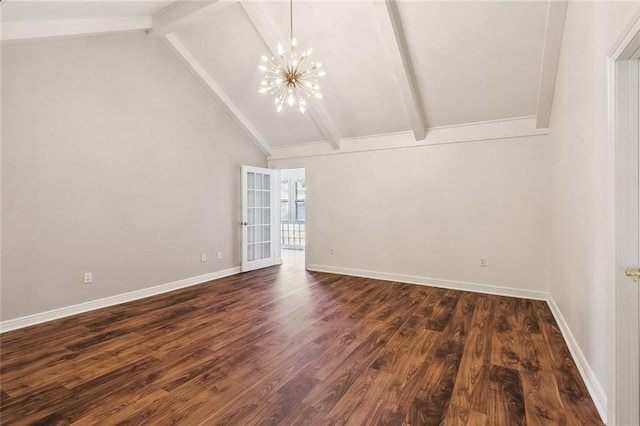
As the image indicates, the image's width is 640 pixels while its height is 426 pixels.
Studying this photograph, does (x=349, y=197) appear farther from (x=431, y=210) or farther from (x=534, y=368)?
(x=534, y=368)

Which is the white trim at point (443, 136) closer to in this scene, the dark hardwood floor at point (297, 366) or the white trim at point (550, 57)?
the white trim at point (550, 57)

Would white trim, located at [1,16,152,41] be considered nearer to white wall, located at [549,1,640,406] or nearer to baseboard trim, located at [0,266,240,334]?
baseboard trim, located at [0,266,240,334]

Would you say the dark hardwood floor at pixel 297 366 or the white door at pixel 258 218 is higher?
A: the white door at pixel 258 218

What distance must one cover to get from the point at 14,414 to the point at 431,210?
487 centimetres

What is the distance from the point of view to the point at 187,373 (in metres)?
2.27

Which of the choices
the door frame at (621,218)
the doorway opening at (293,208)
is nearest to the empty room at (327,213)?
the door frame at (621,218)

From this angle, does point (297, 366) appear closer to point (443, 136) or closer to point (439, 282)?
point (439, 282)

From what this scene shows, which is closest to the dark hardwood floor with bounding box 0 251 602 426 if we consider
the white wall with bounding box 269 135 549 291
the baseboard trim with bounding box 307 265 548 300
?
the baseboard trim with bounding box 307 265 548 300

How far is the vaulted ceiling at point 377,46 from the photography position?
311cm

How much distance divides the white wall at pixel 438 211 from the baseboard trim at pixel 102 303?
2.18 meters

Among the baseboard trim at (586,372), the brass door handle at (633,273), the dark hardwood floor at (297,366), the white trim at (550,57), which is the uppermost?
the white trim at (550,57)

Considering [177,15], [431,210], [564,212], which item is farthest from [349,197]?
[177,15]

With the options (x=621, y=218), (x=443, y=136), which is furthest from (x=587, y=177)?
(x=443, y=136)

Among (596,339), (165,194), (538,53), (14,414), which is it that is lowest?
(14,414)
